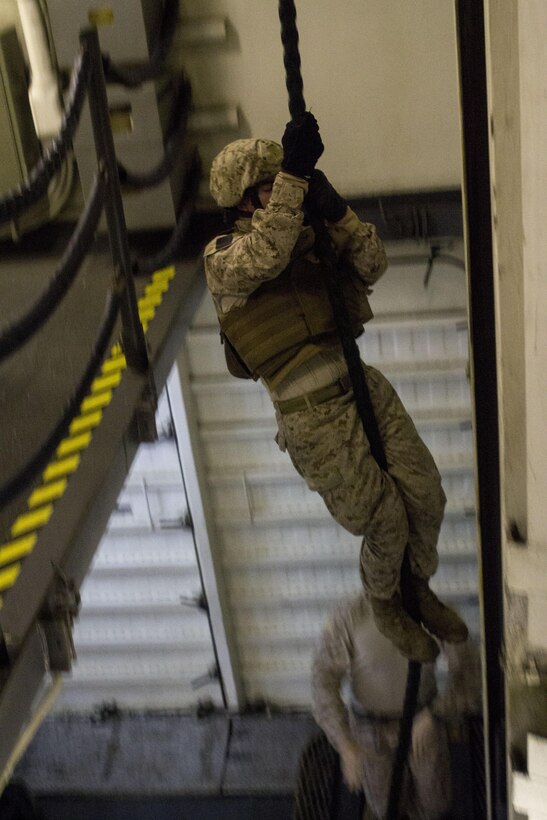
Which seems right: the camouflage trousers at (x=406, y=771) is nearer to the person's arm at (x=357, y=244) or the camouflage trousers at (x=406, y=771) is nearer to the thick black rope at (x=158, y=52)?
the person's arm at (x=357, y=244)

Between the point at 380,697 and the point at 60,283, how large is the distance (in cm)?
257

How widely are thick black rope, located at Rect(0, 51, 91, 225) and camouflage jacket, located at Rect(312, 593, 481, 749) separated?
8.09ft

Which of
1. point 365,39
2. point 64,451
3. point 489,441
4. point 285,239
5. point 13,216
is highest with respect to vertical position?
point 365,39

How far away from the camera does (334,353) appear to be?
8.00ft

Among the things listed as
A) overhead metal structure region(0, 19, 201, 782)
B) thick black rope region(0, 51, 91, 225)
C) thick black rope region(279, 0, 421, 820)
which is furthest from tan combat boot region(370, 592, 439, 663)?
thick black rope region(0, 51, 91, 225)

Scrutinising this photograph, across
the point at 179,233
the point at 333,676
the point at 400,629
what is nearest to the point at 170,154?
the point at 179,233

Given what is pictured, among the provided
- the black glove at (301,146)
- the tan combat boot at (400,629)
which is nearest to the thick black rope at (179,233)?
the black glove at (301,146)

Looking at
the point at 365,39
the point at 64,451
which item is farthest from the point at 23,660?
the point at 365,39

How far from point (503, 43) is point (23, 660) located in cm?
148

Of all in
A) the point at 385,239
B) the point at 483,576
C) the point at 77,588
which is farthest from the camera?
the point at 385,239

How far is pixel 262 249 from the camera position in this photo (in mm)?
2164

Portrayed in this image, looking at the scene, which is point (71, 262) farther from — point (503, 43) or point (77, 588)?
point (503, 43)

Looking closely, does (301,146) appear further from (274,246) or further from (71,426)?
(71,426)

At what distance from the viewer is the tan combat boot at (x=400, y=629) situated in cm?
Answer: 270
